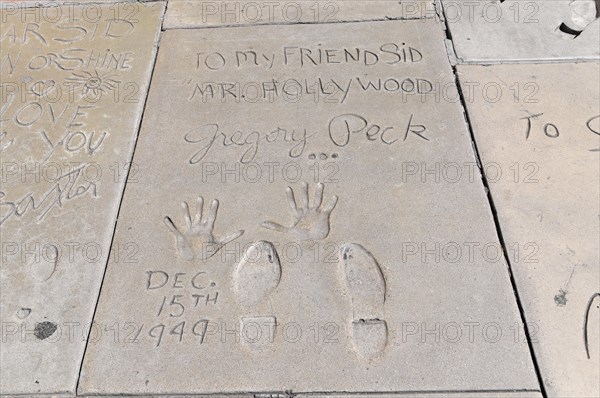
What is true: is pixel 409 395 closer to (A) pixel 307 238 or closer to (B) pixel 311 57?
(A) pixel 307 238

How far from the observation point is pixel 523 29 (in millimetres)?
3172

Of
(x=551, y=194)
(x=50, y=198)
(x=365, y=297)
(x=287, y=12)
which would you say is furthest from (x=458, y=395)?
(x=287, y=12)

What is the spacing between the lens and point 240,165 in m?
2.55

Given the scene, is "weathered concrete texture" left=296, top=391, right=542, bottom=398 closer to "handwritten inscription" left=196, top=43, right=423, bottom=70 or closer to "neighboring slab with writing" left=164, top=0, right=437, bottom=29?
"handwritten inscription" left=196, top=43, right=423, bottom=70

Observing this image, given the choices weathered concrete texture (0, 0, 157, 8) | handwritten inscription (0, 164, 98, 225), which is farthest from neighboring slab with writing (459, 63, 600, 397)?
weathered concrete texture (0, 0, 157, 8)

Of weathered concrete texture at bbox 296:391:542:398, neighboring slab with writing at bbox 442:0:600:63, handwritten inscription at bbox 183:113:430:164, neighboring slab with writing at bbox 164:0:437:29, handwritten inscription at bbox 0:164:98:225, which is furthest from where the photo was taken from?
neighboring slab with writing at bbox 164:0:437:29

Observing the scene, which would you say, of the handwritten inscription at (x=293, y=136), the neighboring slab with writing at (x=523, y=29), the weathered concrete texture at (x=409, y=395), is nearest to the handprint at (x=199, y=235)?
the handwritten inscription at (x=293, y=136)

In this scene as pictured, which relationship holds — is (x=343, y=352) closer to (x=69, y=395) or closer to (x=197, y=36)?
(x=69, y=395)

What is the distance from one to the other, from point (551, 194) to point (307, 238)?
1047 mm

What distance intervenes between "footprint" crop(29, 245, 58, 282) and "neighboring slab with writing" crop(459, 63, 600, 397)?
180 cm

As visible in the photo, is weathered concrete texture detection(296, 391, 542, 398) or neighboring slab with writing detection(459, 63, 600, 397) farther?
neighboring slab with writing detection(459, 63, 600, 397)

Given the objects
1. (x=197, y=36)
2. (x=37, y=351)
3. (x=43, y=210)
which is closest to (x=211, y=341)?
(x=37, y=351)

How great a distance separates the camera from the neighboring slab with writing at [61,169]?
2.05 meters

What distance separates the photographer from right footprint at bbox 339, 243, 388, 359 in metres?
1.97
